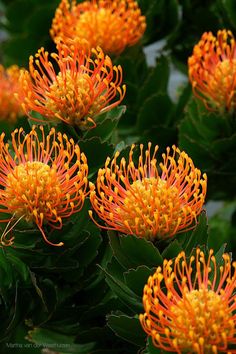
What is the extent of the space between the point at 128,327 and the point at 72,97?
1.47 ft

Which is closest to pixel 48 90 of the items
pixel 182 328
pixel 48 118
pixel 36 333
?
pixel 48 118

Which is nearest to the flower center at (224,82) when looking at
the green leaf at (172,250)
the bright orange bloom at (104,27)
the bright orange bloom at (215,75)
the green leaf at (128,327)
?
the bright orange bloom at (215,75)

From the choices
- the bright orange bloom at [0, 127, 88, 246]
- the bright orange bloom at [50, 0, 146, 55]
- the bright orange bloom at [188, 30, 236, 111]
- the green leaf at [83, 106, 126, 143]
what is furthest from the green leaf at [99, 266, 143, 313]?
the bright orange bloom at [50, 0, 146, 55]

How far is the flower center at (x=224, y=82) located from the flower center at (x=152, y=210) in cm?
41

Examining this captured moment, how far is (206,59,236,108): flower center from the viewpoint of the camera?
60.6 inches

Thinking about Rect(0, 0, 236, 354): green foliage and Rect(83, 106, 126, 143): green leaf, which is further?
Rect(83, 106, 126, 143): green leaf

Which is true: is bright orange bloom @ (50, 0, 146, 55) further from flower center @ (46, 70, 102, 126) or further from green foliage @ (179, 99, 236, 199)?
flower center @ (46, 70, 102, 126)

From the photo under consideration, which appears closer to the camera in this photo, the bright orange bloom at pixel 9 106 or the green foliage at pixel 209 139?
the green foliage at pixel 209 139

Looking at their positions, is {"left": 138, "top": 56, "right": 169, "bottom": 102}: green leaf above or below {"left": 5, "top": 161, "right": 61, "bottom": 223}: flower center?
below

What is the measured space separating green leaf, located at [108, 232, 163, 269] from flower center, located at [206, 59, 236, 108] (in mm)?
479

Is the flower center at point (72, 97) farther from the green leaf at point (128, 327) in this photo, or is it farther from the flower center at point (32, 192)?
A: the green leaf at point (128, 327)

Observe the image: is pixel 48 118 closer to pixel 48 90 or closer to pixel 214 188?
pixel 48 90

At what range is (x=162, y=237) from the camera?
48.0 inches

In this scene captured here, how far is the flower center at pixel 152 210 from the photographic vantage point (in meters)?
1.19
